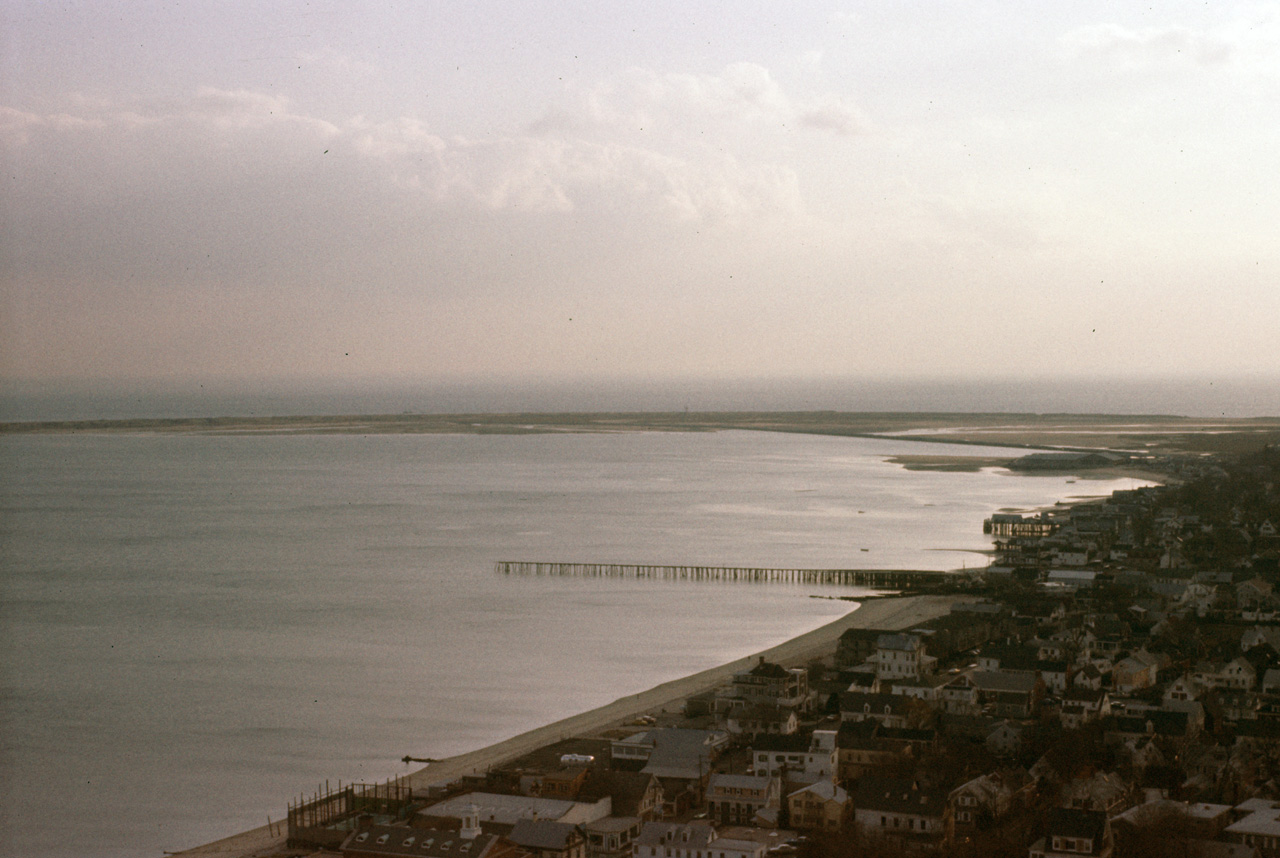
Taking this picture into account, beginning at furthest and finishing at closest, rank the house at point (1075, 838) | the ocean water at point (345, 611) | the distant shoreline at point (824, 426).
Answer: the distant shoreline at point (824, 426)
the ocean water at point (345, 611)
the house at point (1075, 838)

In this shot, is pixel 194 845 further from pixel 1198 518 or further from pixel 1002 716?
pixel 1198 518

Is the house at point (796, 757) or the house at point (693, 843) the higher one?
the house at point (796, 757)

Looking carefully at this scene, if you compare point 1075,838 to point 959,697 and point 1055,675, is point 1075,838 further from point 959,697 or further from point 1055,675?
point 1055,675

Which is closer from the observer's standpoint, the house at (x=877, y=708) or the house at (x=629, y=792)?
the house at (x=629, y=792)

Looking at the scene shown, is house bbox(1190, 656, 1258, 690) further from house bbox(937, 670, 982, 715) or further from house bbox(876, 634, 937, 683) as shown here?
house bbox(876, 634, 937, 683)

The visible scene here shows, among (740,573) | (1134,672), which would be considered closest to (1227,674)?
(1134,672)

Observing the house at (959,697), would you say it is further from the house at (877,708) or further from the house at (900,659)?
the house at (900,659)

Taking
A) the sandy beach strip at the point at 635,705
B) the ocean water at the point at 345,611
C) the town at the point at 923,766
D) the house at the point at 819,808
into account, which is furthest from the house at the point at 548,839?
the ocean water at the point at 345,611

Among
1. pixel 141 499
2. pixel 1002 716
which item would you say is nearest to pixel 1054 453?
pixel 141 499
